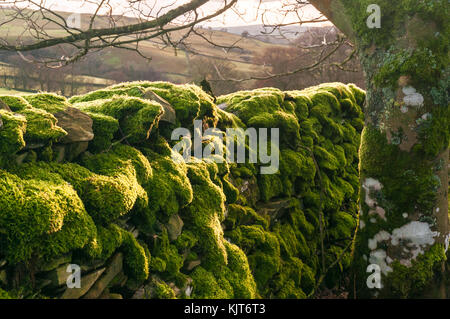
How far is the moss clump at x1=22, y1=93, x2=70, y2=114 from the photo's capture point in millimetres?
3062

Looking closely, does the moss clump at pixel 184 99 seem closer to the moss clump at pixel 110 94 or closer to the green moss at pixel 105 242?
the moss clump at pixel 110 94

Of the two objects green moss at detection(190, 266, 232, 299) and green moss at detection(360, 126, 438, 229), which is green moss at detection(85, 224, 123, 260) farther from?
green moss at detection(360, 126, 438, 229)

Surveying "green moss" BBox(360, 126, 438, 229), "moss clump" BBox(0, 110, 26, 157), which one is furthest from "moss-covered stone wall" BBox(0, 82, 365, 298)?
"green moss" BBox(360, 126, 438, 229)

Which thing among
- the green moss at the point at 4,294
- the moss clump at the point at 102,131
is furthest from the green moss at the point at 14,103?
the green moss at the point at 4,294

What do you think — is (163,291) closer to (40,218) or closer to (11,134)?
(40,218)

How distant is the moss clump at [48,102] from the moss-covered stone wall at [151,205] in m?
0.02

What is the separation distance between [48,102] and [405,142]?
352cm

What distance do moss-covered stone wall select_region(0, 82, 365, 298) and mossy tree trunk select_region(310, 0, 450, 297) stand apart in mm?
1429

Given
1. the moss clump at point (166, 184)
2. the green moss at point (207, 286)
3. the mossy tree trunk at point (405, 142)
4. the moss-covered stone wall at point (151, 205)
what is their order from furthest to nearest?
the mossy tree trunk at point (405, 142)
the green moss at point (207, 286)
the moss clump at point (166, 184)
the moss-covered stone wall at point (151, 205)

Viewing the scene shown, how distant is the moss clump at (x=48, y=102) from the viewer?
306cm

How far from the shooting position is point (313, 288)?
217 inches

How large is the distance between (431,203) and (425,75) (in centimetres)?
133
